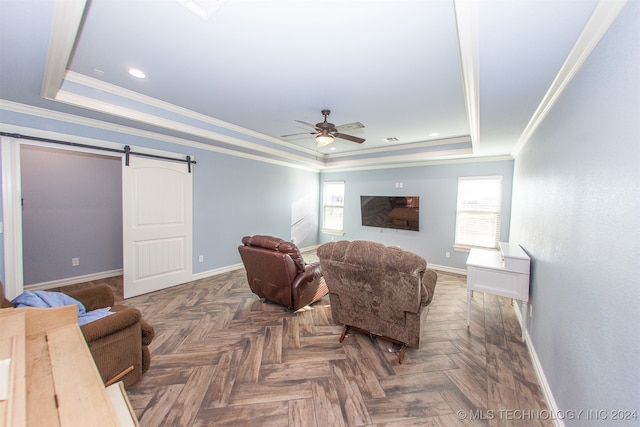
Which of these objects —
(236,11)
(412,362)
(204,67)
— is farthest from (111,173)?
(412,362)

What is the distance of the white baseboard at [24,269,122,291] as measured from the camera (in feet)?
11.7

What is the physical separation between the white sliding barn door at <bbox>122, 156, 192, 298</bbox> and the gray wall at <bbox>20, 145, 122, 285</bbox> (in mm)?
1406

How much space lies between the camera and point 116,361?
5.41 ft

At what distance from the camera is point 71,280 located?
3.89m

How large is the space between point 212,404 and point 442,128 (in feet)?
14.9

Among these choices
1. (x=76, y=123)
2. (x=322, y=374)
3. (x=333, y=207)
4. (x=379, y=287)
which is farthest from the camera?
(x=333, y=207)

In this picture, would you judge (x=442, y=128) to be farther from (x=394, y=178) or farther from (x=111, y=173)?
(x=111, y=173)

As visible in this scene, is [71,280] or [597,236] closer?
→ [597,236]

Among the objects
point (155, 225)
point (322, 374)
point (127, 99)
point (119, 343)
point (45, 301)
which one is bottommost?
point (322, 374)

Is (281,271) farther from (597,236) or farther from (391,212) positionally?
(391,212)

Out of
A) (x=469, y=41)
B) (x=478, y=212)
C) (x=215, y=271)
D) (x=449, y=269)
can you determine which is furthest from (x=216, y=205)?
(x=478, y=212)

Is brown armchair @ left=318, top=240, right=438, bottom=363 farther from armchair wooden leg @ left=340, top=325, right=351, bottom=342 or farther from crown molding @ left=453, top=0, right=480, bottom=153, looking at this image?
crown molding @ left=453, top=0, right=480, bottom=153

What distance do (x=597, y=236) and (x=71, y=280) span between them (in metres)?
6.29

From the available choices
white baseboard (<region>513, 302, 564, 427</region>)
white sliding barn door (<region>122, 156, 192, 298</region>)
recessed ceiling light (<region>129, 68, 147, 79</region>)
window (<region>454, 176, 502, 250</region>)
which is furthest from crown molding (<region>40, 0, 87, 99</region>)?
window (<region>454, 176, 502, 250</region>)
